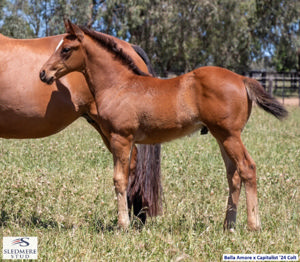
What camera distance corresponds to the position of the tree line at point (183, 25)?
66.2 feet

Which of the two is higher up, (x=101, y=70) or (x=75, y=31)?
(x=75, y=31)

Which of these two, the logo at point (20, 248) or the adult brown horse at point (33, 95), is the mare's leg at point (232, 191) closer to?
the adult brown horse at point (33, 95)

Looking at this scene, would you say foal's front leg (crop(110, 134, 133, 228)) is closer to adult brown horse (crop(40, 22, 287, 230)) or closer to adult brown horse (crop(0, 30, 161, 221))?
adult brown horse (crop(40, 22, 287, 230))

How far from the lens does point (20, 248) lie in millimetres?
3348

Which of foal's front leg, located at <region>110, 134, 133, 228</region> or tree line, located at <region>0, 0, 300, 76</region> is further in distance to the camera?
tree line, located at <region>0, 0, 300, 76</region>

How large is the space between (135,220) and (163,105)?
1107mm

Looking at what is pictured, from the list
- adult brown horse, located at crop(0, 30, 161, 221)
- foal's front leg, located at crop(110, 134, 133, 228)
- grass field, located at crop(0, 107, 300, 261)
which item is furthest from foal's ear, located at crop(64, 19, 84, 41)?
grass field, located at crop(0, 107, 300, 261)

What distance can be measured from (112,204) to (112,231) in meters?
1.01

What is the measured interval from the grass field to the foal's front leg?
16 cm

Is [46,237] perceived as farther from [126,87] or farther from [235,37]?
[235,37]

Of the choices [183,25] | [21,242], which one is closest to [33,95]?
[21,242]

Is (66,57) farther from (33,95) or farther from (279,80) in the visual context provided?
(279,80)

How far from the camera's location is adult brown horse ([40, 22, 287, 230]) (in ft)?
12.0

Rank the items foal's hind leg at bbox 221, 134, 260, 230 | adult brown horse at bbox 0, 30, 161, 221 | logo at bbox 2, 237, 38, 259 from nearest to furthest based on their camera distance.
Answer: logo at bbox 2, 237, 38, 259, foal's hind leg at bbox 221, 134, 260, 230, adult brown horse at bbox 0, 30, 161, 221
